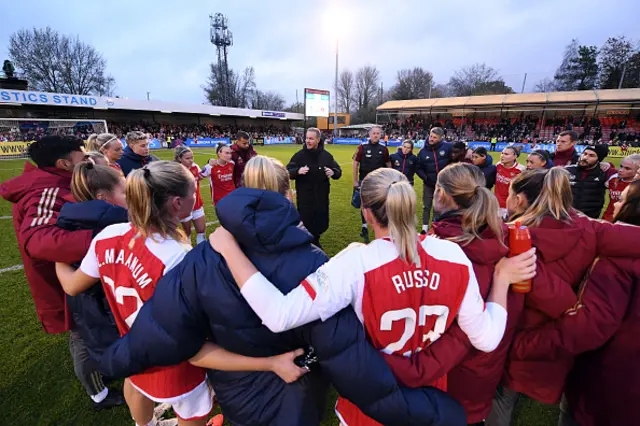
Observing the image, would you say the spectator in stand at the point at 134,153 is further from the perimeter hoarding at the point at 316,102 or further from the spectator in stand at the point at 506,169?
the perimeter hoarding at the point at 316,102

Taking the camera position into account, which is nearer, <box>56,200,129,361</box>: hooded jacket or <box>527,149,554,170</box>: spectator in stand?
<box>56,200,129,361</box>: hooded jacket

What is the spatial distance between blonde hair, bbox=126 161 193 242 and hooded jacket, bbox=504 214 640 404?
1856mm

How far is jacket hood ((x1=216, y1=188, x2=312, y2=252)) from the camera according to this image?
1.11m

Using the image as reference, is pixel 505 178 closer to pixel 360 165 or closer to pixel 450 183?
pixel 360 165

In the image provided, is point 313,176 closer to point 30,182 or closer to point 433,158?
point 433,158

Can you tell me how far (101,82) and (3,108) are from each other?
17.2 metres

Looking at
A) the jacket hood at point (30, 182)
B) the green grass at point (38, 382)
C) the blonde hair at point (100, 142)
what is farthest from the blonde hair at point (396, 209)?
the blonde hair at point (100, 142)

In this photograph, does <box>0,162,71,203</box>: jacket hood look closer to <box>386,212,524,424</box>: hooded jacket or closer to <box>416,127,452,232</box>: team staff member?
<box>386,212,524,424</box>: hooded jacket

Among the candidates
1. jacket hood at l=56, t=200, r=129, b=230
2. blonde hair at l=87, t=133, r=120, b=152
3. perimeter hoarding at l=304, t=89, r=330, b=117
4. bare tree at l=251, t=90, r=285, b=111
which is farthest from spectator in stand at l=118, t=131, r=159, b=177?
bare tree at l=251, t=90, r=285, b=111

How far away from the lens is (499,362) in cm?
164

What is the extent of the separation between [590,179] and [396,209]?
563 centimetres

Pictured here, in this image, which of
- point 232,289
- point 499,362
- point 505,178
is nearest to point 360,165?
point 505,178

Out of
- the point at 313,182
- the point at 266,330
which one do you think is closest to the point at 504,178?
the point at 313,182

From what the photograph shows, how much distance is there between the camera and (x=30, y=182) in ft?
6.80
